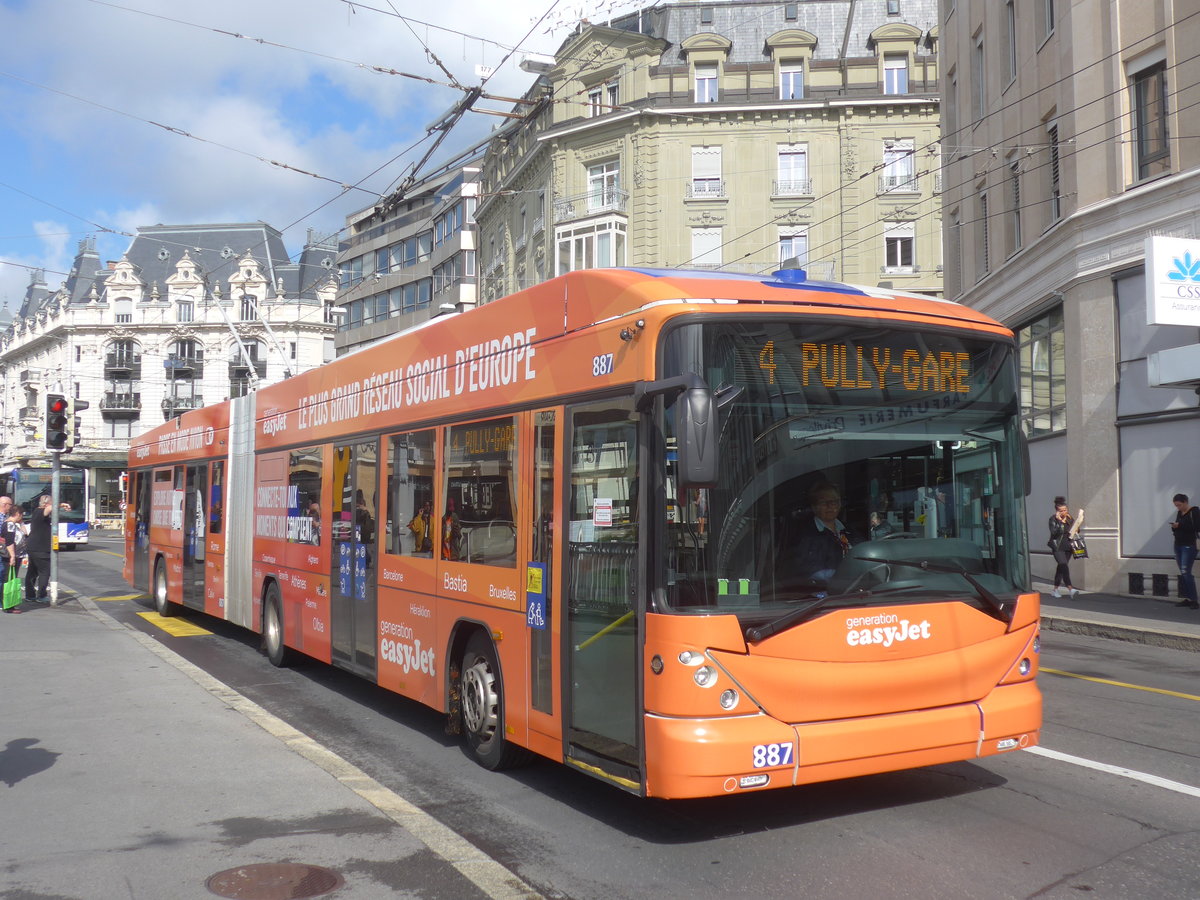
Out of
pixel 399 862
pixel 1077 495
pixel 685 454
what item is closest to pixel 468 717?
pixel 399 862

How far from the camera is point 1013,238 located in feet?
82.1

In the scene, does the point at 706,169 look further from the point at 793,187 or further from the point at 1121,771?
the point at 1121,771

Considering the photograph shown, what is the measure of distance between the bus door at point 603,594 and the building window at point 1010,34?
22.2 meters

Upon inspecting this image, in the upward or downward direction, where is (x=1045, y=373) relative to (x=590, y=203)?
downward

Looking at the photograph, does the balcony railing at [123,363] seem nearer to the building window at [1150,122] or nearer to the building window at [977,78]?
the building window at [977,78]

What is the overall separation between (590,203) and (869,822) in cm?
3630

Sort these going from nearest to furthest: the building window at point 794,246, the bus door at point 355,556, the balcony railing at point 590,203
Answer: the bus door at point 355,556
the building window at point 794,246
the balcony railing at point 590,203

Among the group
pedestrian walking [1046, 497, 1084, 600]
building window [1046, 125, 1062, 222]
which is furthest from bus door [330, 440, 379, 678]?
building window [1046, 125, 1062, 222]

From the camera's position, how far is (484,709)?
718cm

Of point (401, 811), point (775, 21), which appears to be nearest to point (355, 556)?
point (401, 811)

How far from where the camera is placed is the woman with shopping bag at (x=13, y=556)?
55.1ft

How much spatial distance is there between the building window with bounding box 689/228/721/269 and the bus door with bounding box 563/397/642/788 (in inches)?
1318

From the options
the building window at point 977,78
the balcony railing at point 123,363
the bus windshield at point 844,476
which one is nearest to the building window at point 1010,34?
the building window at point 977,78

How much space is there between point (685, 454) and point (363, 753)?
161 inches
